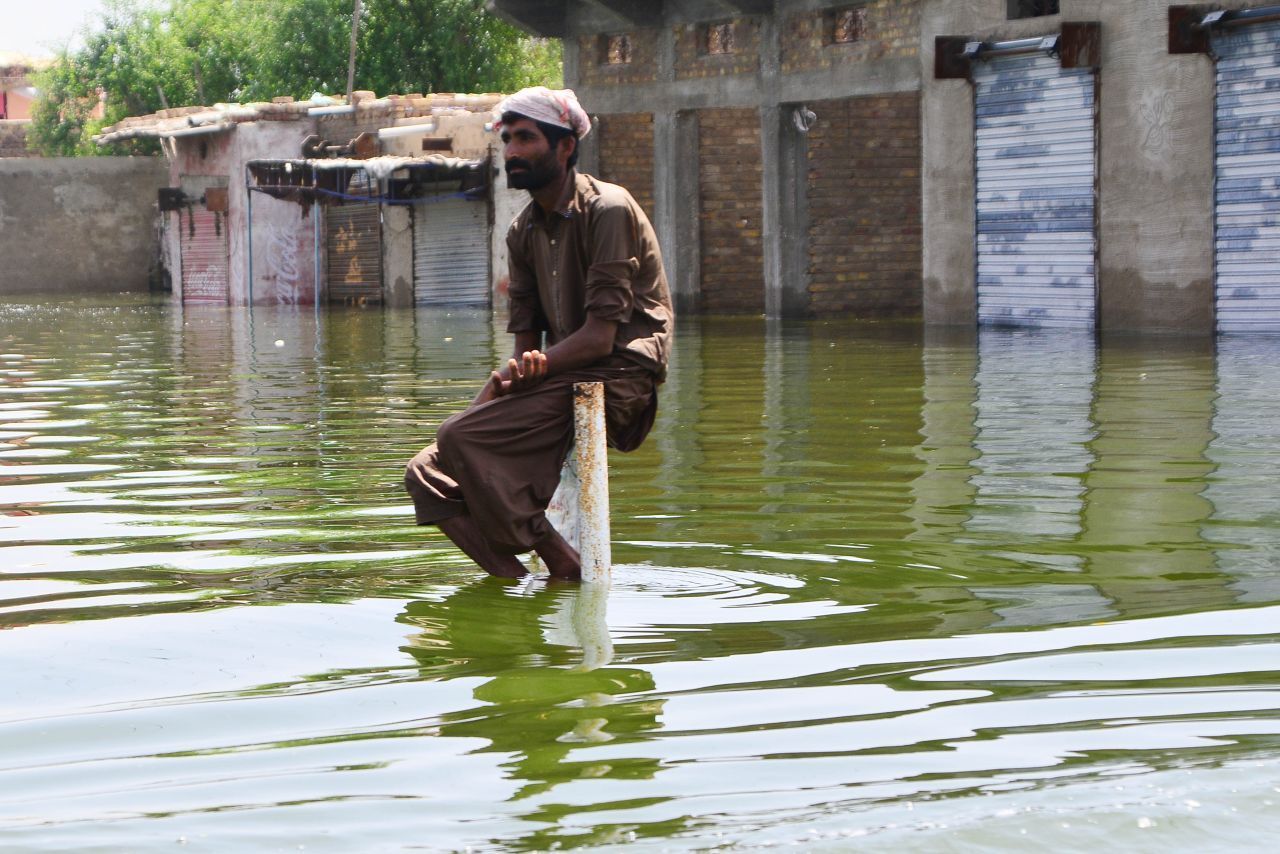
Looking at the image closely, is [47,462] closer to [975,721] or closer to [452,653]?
[452,653]

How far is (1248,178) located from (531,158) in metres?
13.0

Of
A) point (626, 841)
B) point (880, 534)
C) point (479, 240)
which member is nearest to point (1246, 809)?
point (626, 841)

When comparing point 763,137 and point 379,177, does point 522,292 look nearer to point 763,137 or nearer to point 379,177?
point 763,137

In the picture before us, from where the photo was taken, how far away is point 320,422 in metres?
10.8

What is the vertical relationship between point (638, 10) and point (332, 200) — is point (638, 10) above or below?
above

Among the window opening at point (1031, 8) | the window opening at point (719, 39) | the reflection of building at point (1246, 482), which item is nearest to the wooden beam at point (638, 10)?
the window opening at point (719, 39)

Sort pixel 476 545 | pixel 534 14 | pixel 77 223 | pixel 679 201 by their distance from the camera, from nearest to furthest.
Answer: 1. pixel 476 545
2. pixel 679 201
3. pixel 534 14
4. pixel 77 223

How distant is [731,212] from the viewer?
24.9m

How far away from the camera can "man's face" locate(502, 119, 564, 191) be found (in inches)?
206

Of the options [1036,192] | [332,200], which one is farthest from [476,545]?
[332,200]

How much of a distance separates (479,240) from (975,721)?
2831cm

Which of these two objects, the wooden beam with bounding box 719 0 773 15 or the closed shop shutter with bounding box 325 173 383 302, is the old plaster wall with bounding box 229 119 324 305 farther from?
the wooden beam with bounding box 719 0 773 15

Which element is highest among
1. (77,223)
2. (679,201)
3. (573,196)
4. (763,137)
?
(763,137)

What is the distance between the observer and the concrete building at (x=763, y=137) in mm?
21734
